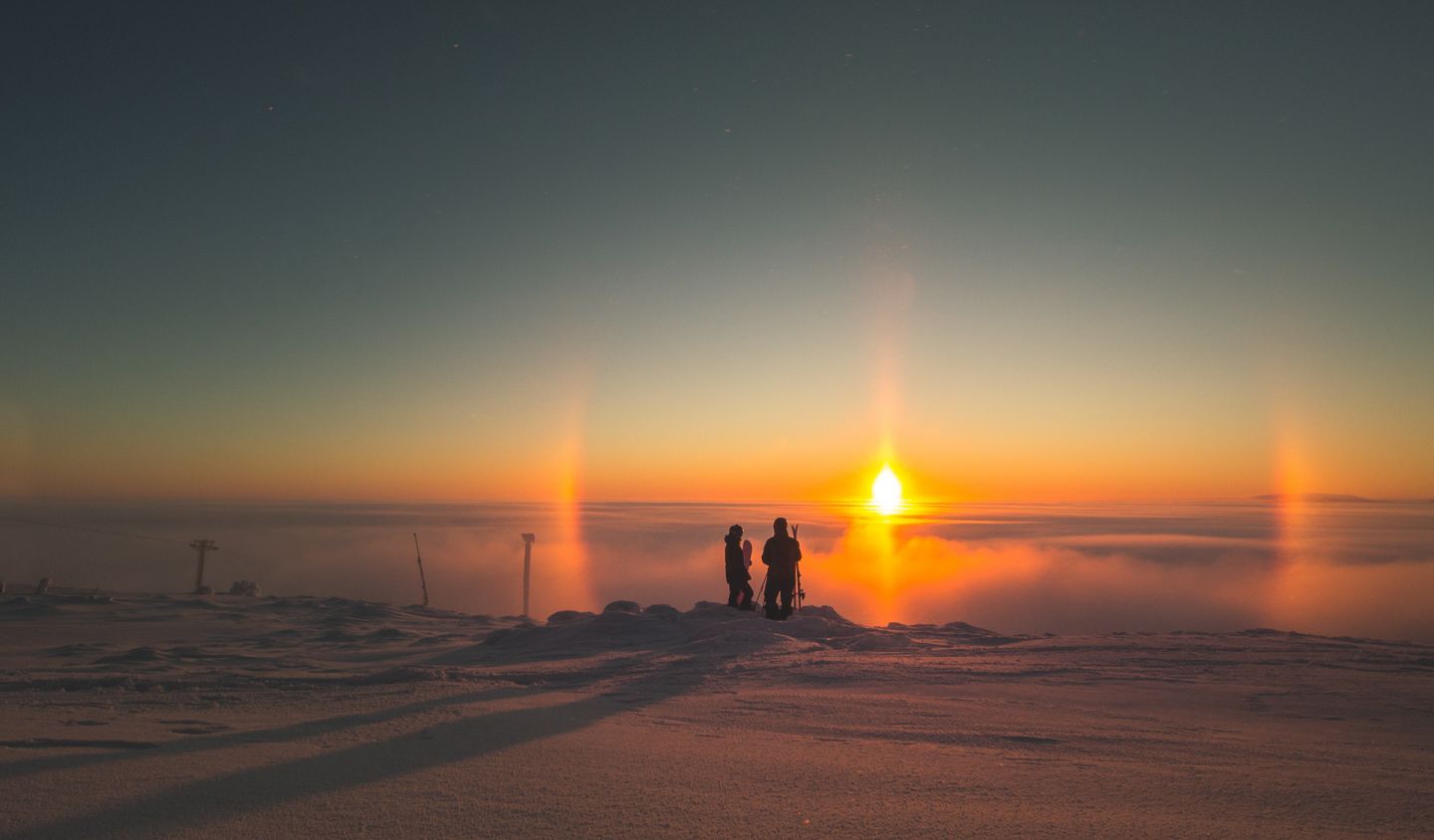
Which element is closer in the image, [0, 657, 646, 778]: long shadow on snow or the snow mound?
[0, 657, 646, 778]: long shadow on snow

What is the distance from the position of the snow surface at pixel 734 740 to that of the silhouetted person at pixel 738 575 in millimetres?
4591

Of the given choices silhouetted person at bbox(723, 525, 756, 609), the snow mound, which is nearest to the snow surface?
the snow mound

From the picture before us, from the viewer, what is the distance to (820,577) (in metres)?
55.1

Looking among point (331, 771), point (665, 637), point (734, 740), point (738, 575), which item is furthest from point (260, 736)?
point (738, 575)

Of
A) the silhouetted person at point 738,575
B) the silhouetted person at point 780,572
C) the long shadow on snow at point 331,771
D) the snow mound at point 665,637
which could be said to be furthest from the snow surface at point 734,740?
the silhouetted person at point 738,575

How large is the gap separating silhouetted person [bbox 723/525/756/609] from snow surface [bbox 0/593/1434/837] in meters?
4.59

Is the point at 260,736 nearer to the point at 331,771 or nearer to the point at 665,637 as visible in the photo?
the point at 331,771

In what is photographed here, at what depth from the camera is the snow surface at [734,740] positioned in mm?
4547

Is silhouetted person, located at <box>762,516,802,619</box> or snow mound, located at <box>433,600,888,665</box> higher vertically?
silhouetted person, located at <box>762,516,802,619</box>

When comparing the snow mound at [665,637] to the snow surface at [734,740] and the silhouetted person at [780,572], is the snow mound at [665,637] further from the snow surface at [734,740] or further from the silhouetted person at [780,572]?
the silhouetted person at [780,572]

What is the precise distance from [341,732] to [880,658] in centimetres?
708

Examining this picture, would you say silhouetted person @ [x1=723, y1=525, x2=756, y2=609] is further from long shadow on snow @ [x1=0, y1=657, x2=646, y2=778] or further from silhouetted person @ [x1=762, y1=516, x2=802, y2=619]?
long shadow on snow @ [x1=0, y1=657, x2=646, y2=778]

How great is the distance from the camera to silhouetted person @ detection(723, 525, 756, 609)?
1753 cm

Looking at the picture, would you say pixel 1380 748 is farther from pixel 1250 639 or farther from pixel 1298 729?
pixel 1250 639
